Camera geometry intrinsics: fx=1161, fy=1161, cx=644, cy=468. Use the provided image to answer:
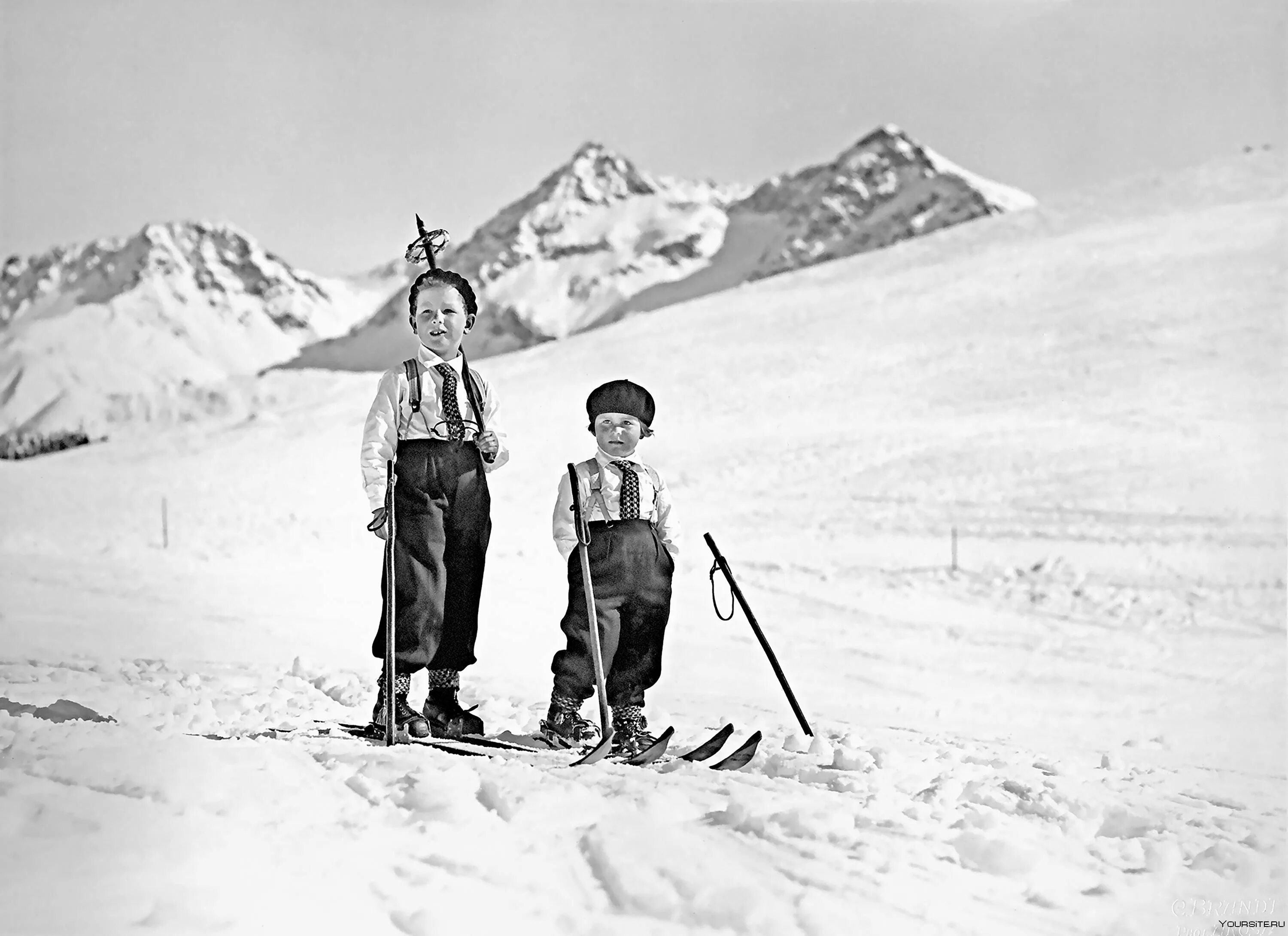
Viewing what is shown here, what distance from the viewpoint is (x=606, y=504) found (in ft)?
10.4

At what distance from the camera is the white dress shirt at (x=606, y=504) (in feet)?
10.3

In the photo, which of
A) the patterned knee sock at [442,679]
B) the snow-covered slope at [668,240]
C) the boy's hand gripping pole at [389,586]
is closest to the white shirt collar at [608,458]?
the boy's hand gripping pole at [389,586]

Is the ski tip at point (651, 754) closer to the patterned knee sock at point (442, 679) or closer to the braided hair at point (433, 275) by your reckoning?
the patterned knee sock at point (442, 679)

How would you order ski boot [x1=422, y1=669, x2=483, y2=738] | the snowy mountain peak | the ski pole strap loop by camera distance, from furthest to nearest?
1. the snowy mountain peak
2. the ski pole strap loop
3. ski boot [x1=422, y1=669, x2=483, y2=738]

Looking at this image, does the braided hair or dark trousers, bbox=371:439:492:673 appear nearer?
dark trousers, bbox=371:439:492:673

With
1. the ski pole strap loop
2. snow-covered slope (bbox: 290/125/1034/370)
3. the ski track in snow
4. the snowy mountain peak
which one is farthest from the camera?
snow-covered slope (bbox: 290/125/1034/370)

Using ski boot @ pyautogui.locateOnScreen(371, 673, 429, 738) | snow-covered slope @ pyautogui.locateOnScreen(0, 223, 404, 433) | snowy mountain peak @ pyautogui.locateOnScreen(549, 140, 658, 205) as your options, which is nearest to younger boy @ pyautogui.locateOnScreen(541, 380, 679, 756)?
ski boot @ pyautogui.locateOnScreen(371, 673, 429, 738)

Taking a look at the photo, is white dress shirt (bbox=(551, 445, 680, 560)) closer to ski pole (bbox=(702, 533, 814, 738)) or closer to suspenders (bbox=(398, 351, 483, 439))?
ski pole (bbox=(702, 533, 814, 738))

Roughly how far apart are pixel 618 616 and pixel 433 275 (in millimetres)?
1055

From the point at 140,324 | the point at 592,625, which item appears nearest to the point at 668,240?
the point at 140,324

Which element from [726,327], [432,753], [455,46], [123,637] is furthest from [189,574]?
[726,327]

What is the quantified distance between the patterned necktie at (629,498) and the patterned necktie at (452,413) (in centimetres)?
46

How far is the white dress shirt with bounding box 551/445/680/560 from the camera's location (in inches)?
124

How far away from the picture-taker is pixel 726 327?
15.0 m
